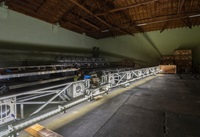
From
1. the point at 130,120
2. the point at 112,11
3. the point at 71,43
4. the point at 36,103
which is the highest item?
the point at 112,11

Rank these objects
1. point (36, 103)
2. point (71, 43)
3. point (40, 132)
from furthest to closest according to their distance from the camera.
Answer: point (71, 43)
point (36, 103)
point (40, 132)

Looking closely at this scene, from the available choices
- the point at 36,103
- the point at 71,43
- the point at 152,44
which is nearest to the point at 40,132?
the point at 36,103

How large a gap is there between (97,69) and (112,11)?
4267 millimetres

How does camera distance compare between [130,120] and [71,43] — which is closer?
[130,120]

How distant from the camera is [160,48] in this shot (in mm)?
15273


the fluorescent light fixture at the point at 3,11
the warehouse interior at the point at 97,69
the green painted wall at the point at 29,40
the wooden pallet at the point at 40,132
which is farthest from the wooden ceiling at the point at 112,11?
the wooden pallet at the point at 40,132

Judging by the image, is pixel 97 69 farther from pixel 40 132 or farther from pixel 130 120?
pixel 40 132

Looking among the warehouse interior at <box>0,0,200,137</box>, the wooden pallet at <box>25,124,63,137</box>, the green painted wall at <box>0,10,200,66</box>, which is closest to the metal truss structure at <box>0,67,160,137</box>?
the warehouse interior at <box>0,0,200,137</box>

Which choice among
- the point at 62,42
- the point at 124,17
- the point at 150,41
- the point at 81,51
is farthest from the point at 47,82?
the point at 150,41

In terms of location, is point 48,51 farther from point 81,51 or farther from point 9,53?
point 81,51

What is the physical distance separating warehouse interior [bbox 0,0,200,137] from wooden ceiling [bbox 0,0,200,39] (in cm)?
6

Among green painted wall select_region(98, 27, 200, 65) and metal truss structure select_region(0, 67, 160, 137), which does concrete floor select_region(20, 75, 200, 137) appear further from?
green painted wall select_region(98, 27, 200, 65)

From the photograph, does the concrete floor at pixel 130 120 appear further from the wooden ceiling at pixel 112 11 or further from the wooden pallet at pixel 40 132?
the wooden ceiling at pixel 112 11

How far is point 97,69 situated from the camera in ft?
31.8
